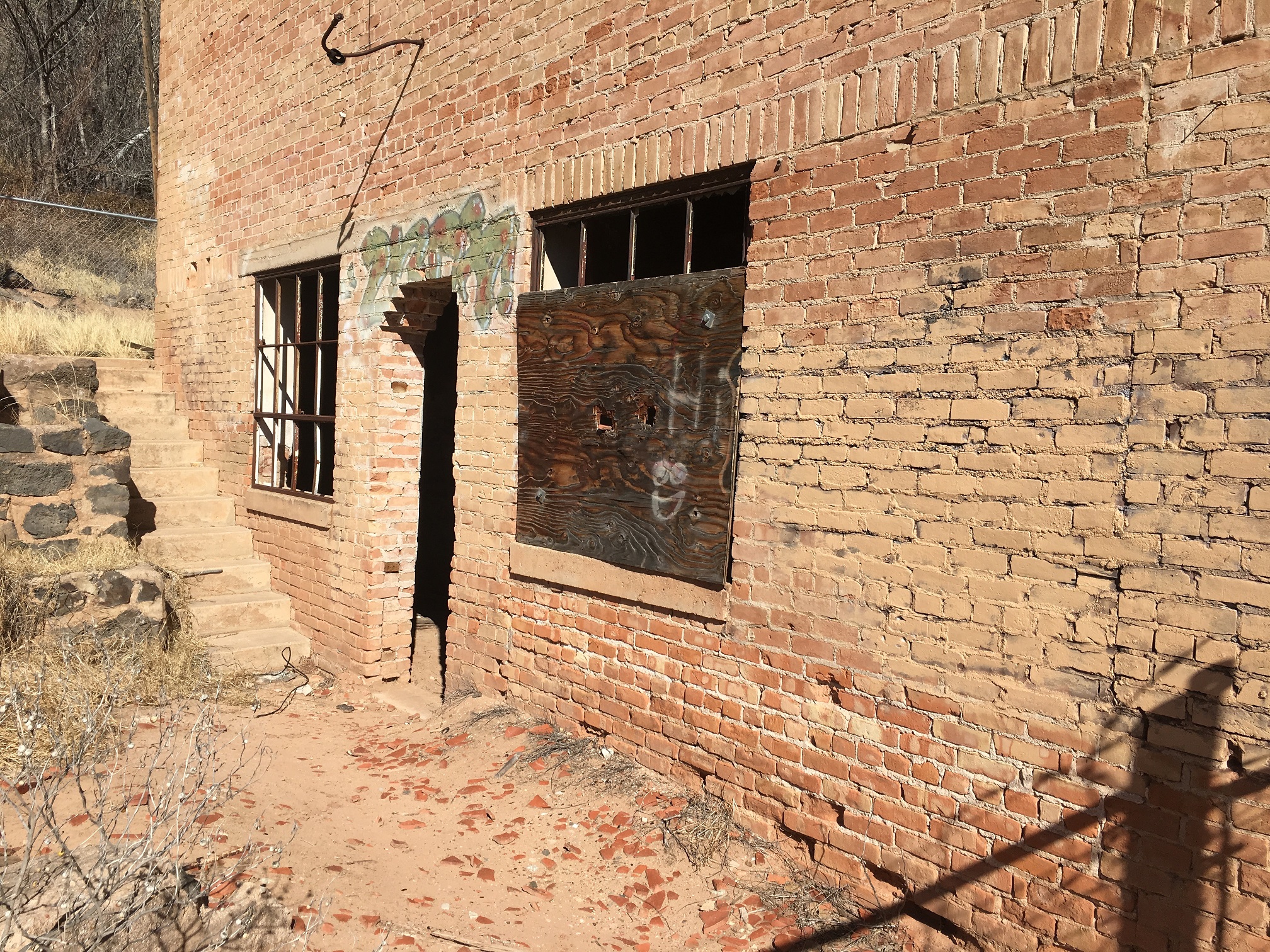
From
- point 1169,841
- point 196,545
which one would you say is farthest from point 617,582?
point 196,545

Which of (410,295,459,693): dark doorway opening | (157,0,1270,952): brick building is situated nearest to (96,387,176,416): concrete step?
(410,295,459,693): dark doorway opening

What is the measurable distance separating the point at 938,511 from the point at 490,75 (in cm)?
364

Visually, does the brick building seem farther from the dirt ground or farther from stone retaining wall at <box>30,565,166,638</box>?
stone retaining wall at <box>30,565,166,638</box>

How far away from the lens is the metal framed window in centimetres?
661

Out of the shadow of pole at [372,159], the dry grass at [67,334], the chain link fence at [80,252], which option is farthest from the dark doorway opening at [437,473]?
the chain link fence at [80,252]

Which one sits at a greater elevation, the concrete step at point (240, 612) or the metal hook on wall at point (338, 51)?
the metal hook on wall at point (338, 51)

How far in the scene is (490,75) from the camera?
192 inches

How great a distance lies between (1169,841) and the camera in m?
2.52

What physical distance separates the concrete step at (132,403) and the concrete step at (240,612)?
2420 mm

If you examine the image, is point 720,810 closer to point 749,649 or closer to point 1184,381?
point 749,649

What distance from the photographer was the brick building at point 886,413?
2.50 m

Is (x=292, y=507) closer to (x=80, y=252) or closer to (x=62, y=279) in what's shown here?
(x=62, y=279)

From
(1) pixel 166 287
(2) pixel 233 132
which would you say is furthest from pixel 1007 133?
(1) pixel 166 287

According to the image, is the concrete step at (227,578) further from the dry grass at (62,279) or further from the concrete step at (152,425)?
the dry grass at (62,279)
